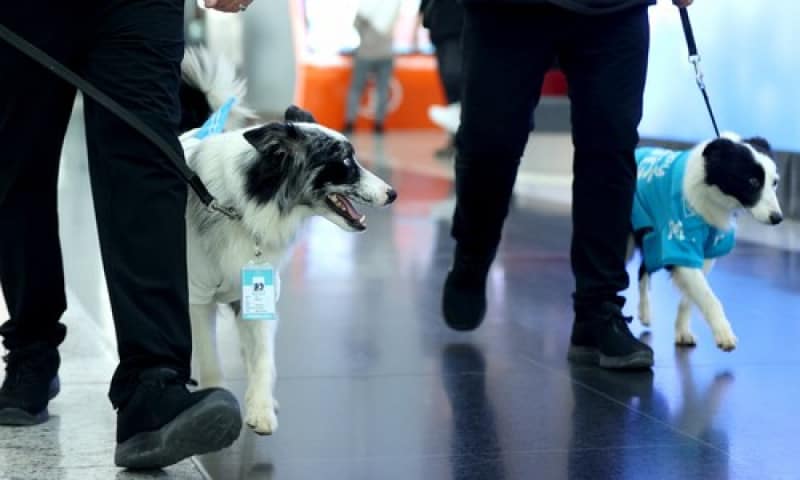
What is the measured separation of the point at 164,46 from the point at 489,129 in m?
1.59

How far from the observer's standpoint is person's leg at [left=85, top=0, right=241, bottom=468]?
2.92 m

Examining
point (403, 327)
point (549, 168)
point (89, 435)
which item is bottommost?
point (549, 168)

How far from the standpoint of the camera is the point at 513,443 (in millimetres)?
3412

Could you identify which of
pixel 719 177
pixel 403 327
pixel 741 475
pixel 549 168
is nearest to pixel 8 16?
pixel 741 475

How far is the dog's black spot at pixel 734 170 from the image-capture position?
4875 millimetres

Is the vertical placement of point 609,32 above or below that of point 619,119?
above

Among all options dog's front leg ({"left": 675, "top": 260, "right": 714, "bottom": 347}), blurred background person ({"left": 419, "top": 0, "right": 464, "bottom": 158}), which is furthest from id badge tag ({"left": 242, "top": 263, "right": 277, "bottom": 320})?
blurred background person ({"left": 419, "top": 0, "right": 464, "bottom": 158})

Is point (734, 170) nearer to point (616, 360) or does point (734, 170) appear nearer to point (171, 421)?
point (616, 360)

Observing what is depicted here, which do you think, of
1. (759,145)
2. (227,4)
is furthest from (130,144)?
(759,145)

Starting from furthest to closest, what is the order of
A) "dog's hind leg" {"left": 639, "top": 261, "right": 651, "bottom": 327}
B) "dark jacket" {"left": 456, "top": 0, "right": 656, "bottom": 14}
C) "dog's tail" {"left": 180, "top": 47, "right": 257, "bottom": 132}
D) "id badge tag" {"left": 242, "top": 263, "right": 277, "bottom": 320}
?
"dog's hind leg" {"left": 639, "top": 261, "right": 651, "bottom": 327}
"dog's tail" {"left": 180, "top": 47, "right": 257, "bottom": 132}
"dark jacket" {"left": 456, "top": 0, "right": 656, "bottom": 14}
"id badge tag" {"left": 242, "top": 263, "right": 277, "bottom": 320}

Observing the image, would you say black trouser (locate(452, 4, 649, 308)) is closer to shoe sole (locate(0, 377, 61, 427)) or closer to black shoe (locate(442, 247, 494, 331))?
black shoe (locate(442, 247, 494, 331))

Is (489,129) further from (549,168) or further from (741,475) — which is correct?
(549,168)

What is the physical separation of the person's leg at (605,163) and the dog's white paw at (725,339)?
1.19 feet

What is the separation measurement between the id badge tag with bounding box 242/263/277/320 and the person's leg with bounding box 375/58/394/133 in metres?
14.8
